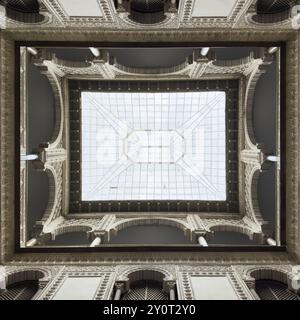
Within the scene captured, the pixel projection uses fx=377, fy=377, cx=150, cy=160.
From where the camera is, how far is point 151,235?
86.0 ft

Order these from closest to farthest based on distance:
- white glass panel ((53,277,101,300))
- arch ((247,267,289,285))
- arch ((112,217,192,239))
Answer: white glass panel ((53,277,101,300)), arch ((247,267,289,285)), arch ((112,217,192,239))

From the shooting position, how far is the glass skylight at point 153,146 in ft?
92.5

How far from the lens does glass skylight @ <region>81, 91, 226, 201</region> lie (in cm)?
2819

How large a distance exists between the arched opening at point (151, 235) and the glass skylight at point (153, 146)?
257 centimetres

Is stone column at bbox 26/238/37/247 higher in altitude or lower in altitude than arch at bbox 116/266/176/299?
higher

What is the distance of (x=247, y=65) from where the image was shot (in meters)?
24.1

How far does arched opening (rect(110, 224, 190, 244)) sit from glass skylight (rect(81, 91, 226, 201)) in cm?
257

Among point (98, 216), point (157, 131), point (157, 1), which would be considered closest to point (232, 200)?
point (157, 131)

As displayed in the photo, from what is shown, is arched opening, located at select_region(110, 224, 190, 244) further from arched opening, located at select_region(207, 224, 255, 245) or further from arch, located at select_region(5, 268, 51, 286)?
arch, located at select_region(5, 268, 51, 286)

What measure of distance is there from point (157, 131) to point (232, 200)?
25.9 ft
